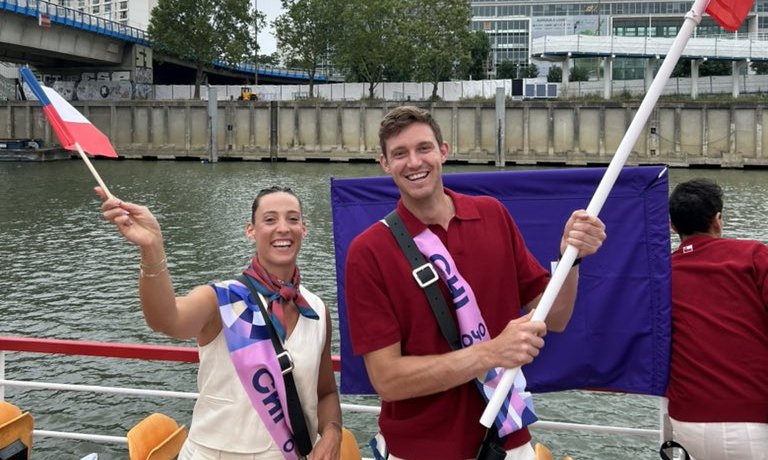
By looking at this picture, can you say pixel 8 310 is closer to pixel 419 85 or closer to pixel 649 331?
pixel 649 331

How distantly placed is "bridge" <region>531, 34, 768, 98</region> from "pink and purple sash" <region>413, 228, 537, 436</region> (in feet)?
215

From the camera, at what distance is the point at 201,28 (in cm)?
7000

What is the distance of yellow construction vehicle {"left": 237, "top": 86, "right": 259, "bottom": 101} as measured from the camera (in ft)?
217

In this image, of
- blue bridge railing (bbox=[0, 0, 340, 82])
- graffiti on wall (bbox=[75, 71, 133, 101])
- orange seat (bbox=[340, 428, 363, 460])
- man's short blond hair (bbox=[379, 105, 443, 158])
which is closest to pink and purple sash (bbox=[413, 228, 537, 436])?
man's short blond hair (bbox=[379, 105, 443, 158])

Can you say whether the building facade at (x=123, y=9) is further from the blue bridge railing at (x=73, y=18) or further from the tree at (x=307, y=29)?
the tree at (x=307, y=29)

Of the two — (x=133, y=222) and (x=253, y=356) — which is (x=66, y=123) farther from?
(x=253, y=356)

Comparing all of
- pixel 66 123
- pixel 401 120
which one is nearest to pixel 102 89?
pixel 66 123

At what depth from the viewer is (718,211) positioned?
3.49 meters

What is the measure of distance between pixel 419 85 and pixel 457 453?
6776cm

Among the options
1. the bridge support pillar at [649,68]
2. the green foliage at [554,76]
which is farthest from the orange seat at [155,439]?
the green foliage at [554,76]

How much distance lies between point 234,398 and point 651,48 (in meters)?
70.3

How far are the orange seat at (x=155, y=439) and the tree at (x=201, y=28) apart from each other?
69706mm

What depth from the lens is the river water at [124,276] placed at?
9867 millimetres

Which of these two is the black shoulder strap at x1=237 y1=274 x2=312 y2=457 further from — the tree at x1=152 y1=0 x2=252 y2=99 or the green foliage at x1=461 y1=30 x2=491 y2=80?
the green foliage at x1=461 y1=30 x2=491 y2=80
